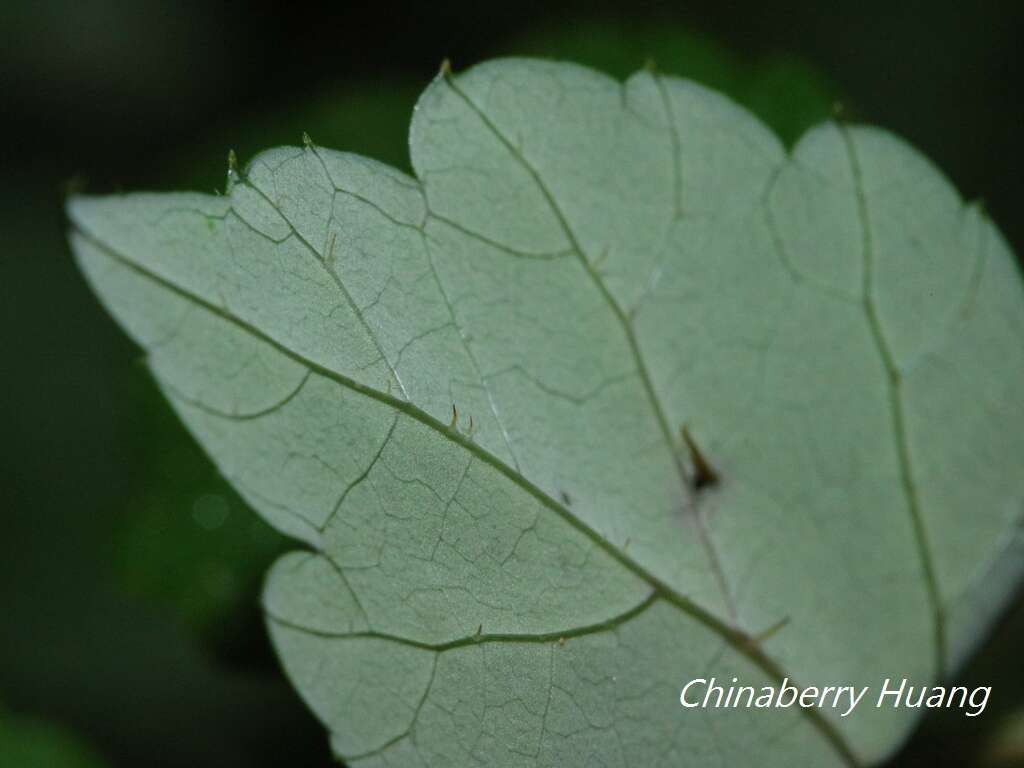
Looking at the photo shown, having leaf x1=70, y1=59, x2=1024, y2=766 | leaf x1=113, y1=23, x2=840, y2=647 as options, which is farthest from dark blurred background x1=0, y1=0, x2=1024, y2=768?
leaf x1=70, y1=59, x2=1024, y2=766

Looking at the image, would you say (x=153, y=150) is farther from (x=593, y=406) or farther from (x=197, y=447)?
(x=593, y=406)

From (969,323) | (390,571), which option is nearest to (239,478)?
(390,571)

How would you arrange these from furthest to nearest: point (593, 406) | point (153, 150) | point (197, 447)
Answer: point (153, 150) → point (197, 447) → point (593, 406)

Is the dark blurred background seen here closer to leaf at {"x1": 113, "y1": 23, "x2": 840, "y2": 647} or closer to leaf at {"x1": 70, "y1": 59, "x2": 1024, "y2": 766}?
leaf at {"x1": 113, "y1": 23, "x2": 840, "y2": 647}

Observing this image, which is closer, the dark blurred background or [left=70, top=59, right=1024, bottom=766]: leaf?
[left=70, top=59, right=1024, bottom=766]: leaf

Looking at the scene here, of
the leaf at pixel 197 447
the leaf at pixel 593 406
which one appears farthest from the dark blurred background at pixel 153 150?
the leaf at pixel 593 406

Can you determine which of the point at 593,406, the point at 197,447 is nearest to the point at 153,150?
the point at 197,447

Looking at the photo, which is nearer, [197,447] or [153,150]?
[197,447]
